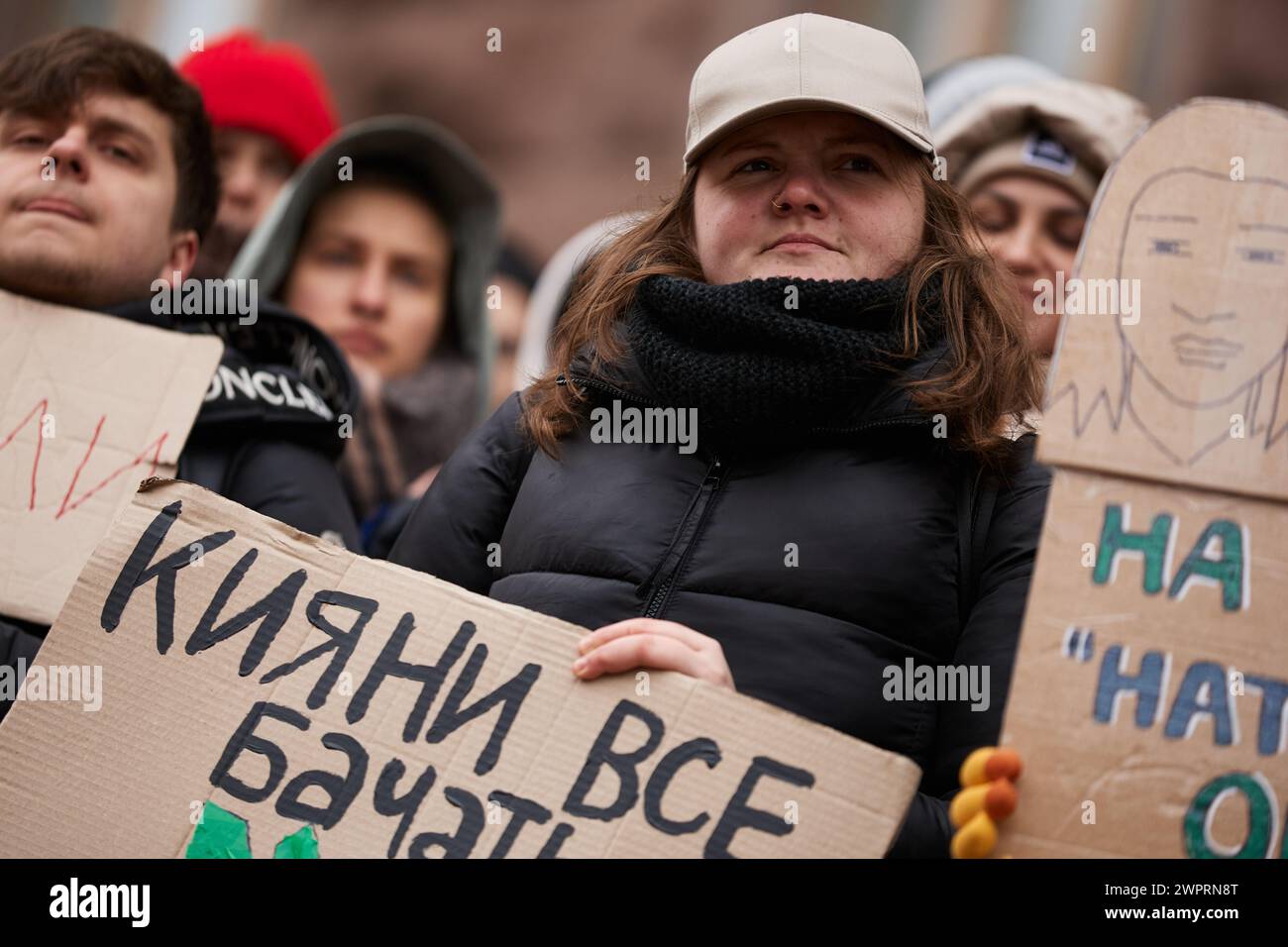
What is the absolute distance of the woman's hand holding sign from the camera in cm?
165

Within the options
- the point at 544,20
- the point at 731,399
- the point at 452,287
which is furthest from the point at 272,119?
the point at 731,399

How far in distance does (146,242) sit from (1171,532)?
1.77 metres

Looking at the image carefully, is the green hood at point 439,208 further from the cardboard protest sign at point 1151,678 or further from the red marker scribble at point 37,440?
the cardboard protest sign at point 1151,678

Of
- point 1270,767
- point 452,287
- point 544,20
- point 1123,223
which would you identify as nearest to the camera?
point 1270,767

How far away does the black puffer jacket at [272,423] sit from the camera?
2383 mm

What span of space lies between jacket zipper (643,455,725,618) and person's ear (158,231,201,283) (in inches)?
49.3

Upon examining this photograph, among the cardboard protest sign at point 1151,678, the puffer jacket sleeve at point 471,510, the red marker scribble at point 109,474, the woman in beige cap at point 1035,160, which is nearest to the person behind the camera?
the cardboard protest sign at point 1151,678

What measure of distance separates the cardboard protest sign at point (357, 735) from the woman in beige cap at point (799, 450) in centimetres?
5

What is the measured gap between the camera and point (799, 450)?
1.88m

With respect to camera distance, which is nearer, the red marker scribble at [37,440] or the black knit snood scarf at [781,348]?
the black knit snood scarf at [781,348]

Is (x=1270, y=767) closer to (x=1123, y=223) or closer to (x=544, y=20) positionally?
(x=1123, y=223)

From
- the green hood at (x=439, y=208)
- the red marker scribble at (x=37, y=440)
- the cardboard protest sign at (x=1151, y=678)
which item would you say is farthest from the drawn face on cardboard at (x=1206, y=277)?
the green hood at (x=439, y=208)

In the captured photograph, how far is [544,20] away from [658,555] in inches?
161

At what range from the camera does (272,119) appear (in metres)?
3.85
